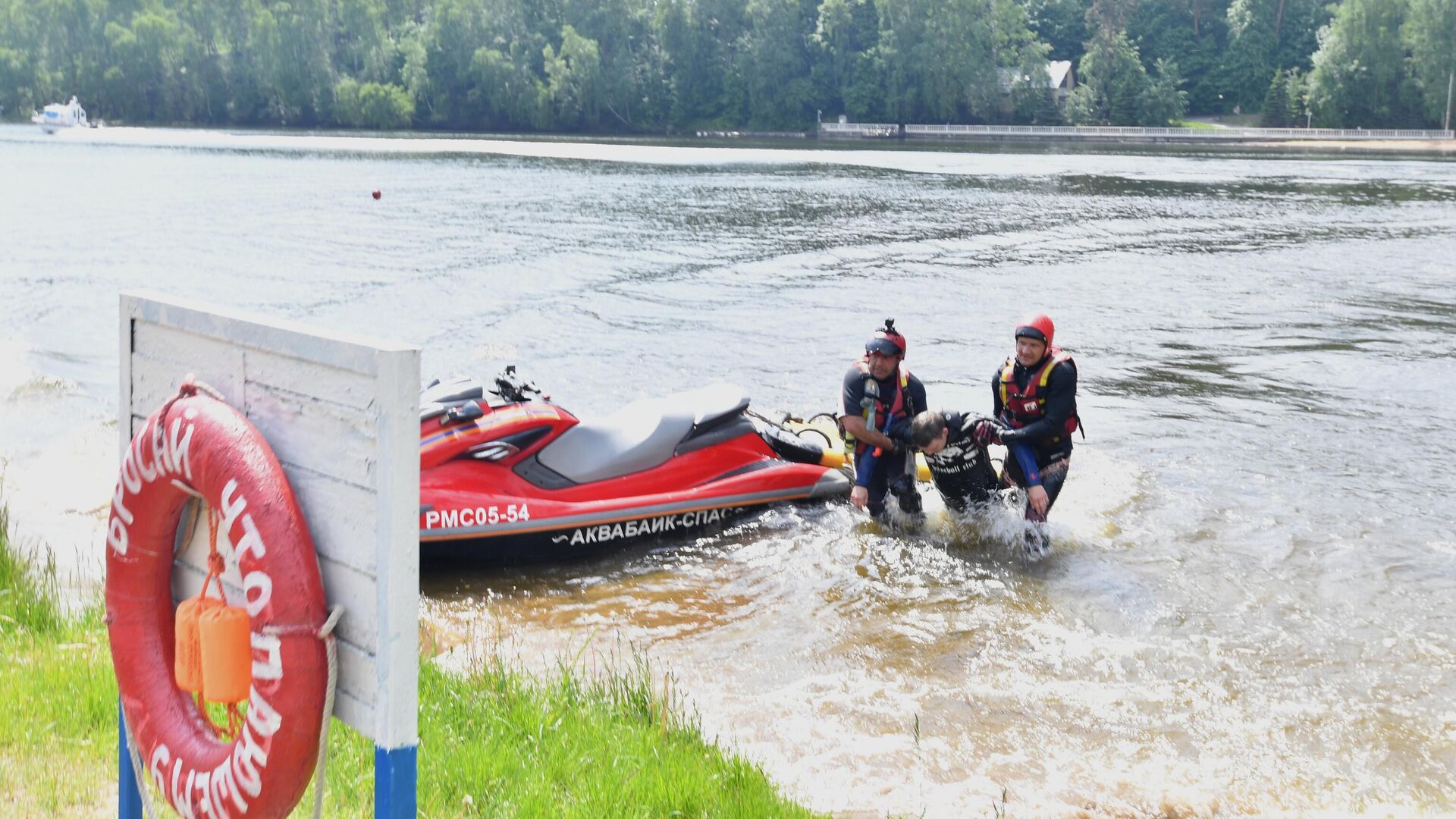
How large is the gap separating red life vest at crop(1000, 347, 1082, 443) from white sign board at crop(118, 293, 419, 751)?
578cm

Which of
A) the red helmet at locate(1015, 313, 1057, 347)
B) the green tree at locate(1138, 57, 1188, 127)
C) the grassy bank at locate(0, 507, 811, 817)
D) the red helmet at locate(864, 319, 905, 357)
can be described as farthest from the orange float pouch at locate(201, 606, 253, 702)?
the green tree at locate(1138, 57, 1188, 127)

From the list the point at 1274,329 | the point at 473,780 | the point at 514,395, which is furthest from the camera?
the point at 1274,329

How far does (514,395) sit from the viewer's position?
26.4ft

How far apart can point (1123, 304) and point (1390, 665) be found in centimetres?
1418

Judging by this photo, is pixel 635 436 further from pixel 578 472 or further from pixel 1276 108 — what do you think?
pixel 1276 108

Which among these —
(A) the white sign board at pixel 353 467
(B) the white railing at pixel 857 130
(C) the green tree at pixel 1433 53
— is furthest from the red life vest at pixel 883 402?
(B) the white railing at pixel 857 130

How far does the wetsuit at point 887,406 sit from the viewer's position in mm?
8273

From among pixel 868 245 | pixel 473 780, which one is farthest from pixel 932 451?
pixel 868 245

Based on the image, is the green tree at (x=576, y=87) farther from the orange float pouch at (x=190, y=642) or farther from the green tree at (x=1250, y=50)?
the orange float pouch at (x=190, y=642)

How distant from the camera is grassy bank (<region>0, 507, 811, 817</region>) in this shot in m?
4.02

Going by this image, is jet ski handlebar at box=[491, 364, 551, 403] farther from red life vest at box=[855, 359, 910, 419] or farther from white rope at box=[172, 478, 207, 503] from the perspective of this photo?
white rope at box=[172, 478, 207, 503]

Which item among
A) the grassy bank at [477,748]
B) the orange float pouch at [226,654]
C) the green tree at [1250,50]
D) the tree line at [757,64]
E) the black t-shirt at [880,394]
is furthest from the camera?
the green tree at [1250,50]

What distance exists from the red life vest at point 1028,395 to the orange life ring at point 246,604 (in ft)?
18.9

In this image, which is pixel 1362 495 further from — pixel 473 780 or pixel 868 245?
pixel 868 245
